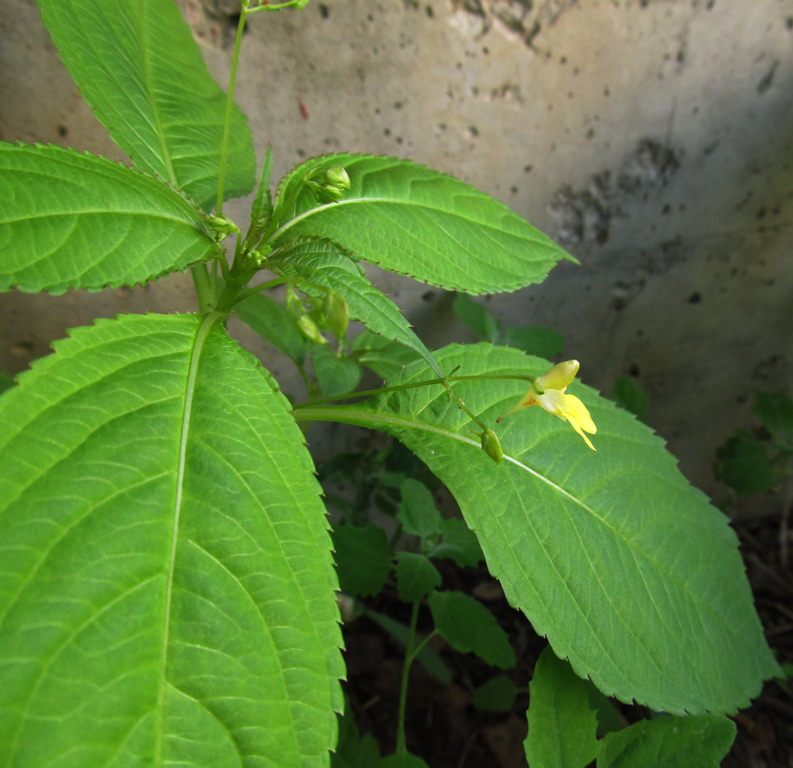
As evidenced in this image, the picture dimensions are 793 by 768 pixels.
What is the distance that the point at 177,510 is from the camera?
54cm

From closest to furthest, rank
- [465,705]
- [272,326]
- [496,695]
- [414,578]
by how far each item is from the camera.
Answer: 1. [414,578]
2. [272,326]
3. [496,695]
4. [465,705]

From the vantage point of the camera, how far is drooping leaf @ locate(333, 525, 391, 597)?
975 mm

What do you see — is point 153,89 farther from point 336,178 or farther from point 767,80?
point 767,80

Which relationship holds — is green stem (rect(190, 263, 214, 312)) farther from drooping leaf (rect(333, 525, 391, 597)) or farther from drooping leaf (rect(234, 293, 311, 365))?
drooping leaf (rect(333, 525, 391, 597))

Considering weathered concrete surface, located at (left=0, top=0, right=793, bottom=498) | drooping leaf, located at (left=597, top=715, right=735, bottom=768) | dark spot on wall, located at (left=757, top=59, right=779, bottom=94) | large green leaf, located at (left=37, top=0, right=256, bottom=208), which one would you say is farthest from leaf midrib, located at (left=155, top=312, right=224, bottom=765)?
dark spot on wall, located at (left=757, top=59, right=779, bottom=94)

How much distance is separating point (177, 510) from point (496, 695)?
42.2 inches

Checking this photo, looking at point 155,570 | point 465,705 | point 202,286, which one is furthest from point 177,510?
point 465,705

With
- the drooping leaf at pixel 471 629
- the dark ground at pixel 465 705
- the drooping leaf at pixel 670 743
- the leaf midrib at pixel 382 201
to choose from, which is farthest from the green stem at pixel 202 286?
the dark ground at pixel 465 705

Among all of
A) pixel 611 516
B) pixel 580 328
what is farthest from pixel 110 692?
pixel 580 328

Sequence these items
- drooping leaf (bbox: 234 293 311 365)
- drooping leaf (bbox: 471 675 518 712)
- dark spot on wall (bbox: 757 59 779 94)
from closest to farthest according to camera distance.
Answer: drooping leaf (bbox: 234 293 311 365) → drooping leaf (bbox: 471 675 518 712) → dark spot on wall (bbox: 757 59 779 94)

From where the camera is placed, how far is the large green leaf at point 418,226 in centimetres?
81

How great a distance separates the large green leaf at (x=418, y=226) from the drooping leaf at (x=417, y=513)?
34 cm

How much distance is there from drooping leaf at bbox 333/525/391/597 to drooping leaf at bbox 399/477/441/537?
0.05 meters

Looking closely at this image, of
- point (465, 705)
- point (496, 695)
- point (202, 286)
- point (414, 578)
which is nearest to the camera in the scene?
point (202, 286)
